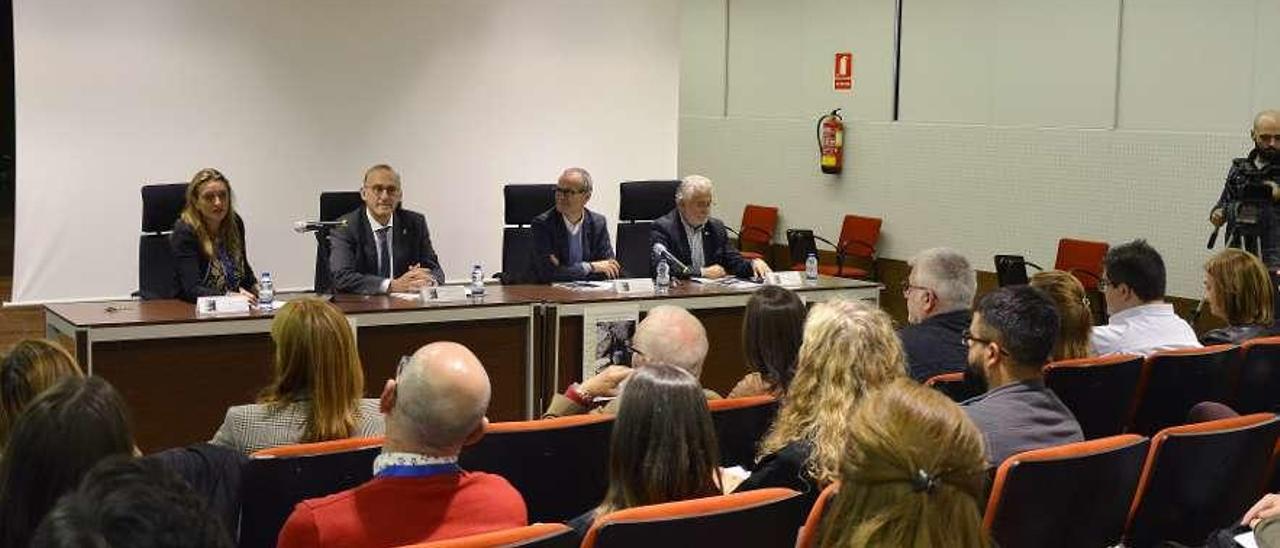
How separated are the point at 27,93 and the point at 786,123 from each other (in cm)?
589

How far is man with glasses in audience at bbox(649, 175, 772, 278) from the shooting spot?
755 centimetres

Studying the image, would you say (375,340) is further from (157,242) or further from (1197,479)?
(1197,479)

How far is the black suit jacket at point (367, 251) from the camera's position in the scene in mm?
6633

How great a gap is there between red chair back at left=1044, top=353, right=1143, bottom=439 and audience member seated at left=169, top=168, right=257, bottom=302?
3.42 m

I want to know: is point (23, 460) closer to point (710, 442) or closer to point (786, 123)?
point (710, 442)

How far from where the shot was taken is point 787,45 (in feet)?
38.7

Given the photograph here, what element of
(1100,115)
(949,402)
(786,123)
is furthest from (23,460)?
(786,123)

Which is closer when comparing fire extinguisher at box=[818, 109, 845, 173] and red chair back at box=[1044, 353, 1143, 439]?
red chair back at box=[1044, 353, 1143, 439]

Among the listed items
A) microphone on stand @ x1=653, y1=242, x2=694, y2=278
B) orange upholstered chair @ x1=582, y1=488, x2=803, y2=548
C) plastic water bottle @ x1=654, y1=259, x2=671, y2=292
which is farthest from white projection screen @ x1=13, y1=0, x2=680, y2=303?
orange upholstered chair @ x1=582, y1=488, x2=803, y2=548

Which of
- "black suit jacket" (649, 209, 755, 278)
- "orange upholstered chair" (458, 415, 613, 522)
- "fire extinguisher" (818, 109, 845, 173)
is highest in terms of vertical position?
"fire extinguisher" (818, 109, 845, 173)

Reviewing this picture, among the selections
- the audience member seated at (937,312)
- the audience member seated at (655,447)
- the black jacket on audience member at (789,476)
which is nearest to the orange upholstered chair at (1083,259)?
the audience member seated at (937,312)

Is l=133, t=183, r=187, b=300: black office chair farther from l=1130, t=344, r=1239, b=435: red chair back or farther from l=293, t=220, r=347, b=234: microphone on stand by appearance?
l=1130, t=344, r=1239, b=435: red chair back

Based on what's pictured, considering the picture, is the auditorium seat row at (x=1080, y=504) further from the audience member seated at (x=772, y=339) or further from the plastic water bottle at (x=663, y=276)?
the plastic water bottle at (x=663, y=276)

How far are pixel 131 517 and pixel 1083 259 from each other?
851 cm
